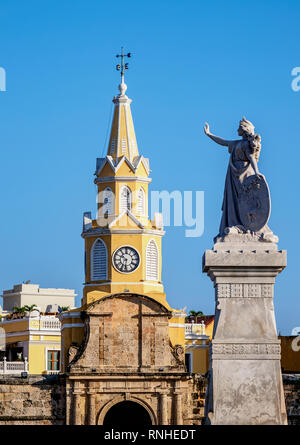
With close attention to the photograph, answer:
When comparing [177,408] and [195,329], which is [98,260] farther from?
[195,329]

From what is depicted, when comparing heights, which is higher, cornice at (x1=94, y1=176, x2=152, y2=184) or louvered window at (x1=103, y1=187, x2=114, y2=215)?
cornice at (x1=94, y1=176, x2=152, y2=184)

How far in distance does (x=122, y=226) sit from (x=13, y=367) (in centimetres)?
1016

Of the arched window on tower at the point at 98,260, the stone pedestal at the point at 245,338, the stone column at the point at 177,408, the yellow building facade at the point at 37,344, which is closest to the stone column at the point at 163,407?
the stone column at the point at 177,408

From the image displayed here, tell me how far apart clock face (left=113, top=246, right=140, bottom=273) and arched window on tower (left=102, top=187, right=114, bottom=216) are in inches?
89.9

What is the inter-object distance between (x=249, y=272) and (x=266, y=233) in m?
0.71

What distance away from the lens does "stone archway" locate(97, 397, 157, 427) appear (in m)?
58.0

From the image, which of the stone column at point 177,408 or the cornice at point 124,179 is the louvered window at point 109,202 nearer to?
the cornice at point 124,179

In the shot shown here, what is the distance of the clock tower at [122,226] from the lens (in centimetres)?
Result: 6356

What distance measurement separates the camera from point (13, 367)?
66.7 meters

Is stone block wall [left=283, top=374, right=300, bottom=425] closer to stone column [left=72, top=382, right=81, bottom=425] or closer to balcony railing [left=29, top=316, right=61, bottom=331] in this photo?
stone column [left=72, top=382, right=81, bottom=425]

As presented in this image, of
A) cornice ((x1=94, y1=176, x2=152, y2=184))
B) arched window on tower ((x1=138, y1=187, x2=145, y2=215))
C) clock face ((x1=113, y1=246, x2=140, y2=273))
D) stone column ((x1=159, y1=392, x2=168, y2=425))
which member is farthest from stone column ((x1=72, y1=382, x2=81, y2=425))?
cornice ((x1=94, y1=176, x2=152, y2=184))

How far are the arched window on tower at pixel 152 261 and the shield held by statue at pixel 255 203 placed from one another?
1734 inches
